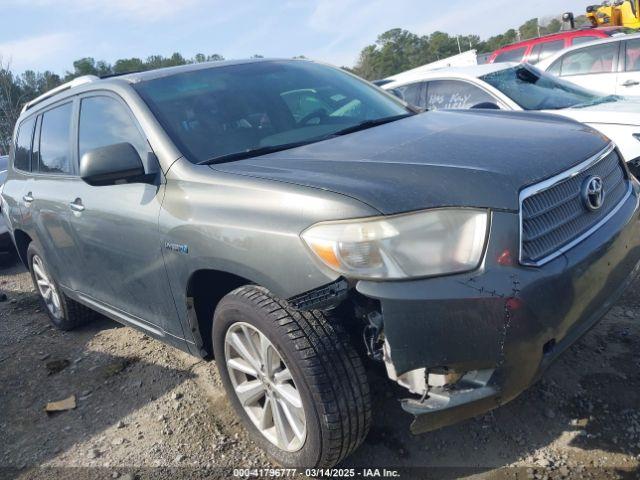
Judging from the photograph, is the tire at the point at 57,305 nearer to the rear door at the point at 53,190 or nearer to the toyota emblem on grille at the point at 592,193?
the rear door at the point at 53,190

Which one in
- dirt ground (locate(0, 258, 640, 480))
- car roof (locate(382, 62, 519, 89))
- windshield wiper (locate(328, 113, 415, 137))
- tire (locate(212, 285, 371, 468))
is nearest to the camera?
tire (locate(212, 285, 371, 468))

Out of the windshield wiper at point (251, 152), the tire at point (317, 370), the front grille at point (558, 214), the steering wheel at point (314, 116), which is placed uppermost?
the steering wheel at point (314, 116)

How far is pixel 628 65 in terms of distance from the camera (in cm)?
Answer: 866

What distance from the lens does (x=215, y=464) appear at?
2561mm

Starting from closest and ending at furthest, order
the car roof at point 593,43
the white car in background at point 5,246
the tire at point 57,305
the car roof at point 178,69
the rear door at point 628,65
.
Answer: the car roof at point 178,69
the tire at point 57,305
the white car in background at point 5,246
the rear door at point 628,65
the car roof at point 593,43

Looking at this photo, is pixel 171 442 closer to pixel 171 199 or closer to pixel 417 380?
pixel 171 199

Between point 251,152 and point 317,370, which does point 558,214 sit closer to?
point 317,370

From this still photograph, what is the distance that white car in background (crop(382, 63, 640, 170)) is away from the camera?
4.93 metres

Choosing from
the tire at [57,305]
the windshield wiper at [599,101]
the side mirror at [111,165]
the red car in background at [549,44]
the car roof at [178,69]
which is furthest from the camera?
the red car in background at [549,44]

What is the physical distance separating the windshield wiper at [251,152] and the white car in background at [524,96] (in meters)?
2.87

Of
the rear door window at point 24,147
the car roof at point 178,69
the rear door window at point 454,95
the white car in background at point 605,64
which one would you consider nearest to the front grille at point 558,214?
the car roof at point 178,69

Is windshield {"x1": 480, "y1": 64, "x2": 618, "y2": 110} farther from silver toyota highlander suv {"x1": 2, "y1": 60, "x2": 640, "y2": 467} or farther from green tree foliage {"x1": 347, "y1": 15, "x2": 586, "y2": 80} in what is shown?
green tree foliage {"x1": 347, "y1": 15, "x2": 586, "y2": 80}

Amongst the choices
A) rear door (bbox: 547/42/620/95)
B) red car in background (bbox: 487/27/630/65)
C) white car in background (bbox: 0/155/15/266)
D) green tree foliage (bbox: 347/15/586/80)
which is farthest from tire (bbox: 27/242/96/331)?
green tree foliage (bbox: 347/15/586/80)

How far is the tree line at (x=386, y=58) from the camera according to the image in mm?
25938
